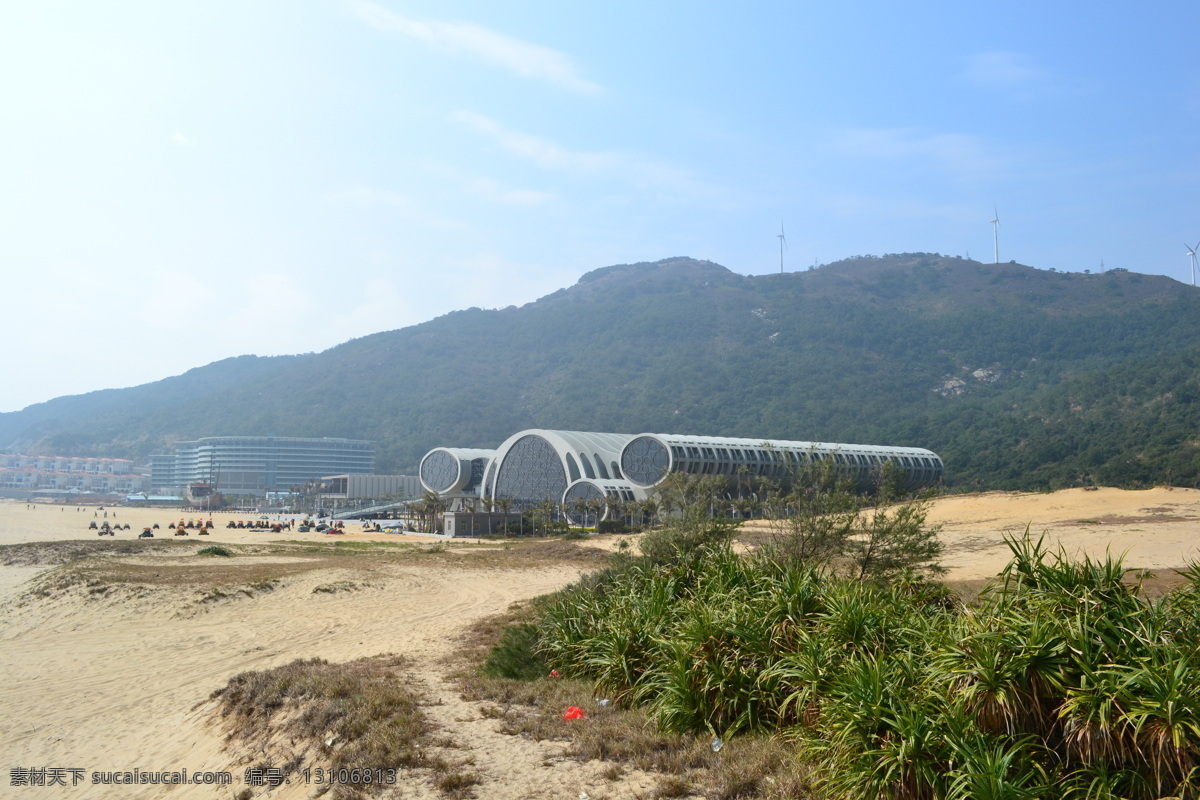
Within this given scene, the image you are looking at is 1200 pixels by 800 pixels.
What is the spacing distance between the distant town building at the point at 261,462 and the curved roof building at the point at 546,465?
3592 inches

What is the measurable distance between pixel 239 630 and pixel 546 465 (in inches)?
2520

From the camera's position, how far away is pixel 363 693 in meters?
9.84

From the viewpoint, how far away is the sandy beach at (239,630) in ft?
29.3

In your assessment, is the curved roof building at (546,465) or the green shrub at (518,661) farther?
the curved roof building at (546,465)

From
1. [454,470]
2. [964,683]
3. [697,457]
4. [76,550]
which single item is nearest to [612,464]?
Result: [697,457]

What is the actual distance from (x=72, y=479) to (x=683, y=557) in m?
215

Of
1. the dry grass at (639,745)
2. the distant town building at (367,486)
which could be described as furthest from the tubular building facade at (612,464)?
the dry grass at (639,745)

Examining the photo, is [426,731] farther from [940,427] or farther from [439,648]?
[940,427]

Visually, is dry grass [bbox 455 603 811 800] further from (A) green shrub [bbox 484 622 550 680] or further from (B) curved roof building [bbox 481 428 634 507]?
(B) curved roof building [bbox 481 428 634 507]

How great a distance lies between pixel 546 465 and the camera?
8156cm

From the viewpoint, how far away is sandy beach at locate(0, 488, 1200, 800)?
29.3 feet

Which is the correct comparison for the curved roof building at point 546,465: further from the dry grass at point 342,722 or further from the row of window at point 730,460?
the dry grass at point 342,722

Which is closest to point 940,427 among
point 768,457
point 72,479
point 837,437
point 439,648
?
point 837,437

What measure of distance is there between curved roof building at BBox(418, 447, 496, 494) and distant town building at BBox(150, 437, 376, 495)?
7256cm
